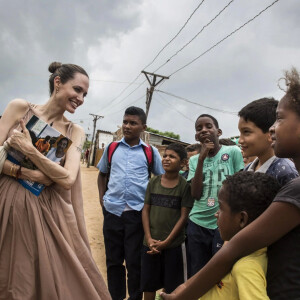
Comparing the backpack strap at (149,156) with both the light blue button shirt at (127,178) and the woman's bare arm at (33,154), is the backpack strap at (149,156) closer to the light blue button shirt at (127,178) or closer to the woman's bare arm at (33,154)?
the light blue button shirt at (127,178)

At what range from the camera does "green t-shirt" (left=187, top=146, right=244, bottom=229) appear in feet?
8.27

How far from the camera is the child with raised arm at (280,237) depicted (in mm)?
1021

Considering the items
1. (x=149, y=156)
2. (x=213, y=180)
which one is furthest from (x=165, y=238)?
(x=149, y=156)

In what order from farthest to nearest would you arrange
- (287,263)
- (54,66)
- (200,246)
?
(200,246)
(54,66)
(287,263)

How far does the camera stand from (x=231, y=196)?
1294mm

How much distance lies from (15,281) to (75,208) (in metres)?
0.59

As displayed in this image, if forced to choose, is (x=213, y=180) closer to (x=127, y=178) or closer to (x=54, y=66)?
(x=127, y=178)

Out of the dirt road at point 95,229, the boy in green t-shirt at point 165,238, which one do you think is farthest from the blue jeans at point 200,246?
the dirt road at point 95,229

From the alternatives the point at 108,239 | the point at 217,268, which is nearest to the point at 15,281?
the point at 217,268

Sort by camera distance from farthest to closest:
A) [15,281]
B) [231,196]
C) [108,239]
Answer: [108,239] → [15,281] → [231,196]

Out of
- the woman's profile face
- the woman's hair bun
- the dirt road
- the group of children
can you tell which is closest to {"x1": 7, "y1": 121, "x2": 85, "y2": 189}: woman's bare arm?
the woman's profile face

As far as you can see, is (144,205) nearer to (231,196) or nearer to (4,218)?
(4,218)

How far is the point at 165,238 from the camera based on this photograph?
2.68 metres

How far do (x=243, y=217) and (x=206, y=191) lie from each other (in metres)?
1.34
